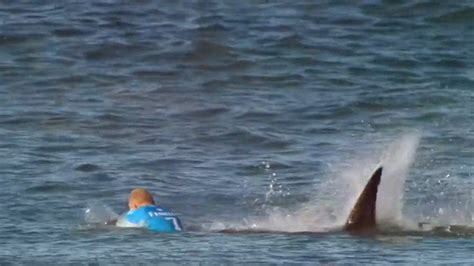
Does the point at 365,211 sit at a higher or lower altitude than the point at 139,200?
lower

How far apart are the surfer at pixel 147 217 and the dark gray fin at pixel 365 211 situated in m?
1.15

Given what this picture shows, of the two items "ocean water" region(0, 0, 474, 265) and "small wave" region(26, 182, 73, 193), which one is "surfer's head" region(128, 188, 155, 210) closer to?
"ocean water" region(0, 0, 474, 265)

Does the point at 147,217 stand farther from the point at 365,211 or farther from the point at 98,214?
the point at 365,211

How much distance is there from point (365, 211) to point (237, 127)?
4.98 meters

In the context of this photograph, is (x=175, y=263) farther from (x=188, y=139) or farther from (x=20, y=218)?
(x=188, y=139)

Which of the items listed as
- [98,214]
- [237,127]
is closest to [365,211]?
[98,214]

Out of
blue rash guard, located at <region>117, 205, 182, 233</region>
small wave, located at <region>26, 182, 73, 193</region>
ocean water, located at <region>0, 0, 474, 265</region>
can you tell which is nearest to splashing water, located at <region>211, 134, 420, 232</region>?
ocean water, located at <region>0, 0, 474, 265</region>

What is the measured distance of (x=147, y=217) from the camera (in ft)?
34.1

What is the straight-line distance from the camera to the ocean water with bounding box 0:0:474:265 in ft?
33.9

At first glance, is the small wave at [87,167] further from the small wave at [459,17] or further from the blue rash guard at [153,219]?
the small wave at [459,17]

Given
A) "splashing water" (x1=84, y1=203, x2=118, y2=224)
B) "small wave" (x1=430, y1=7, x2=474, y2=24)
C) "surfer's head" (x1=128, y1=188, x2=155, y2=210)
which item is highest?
"small wave" (x1=430, y1=7, x2=474, y2=24)

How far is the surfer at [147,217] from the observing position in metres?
10.4

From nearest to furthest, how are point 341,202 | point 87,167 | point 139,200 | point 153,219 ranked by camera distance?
point 153,219
point 139,200
point 341,202
point 87,167

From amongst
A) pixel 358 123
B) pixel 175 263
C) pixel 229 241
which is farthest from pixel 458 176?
pixel 175 263
